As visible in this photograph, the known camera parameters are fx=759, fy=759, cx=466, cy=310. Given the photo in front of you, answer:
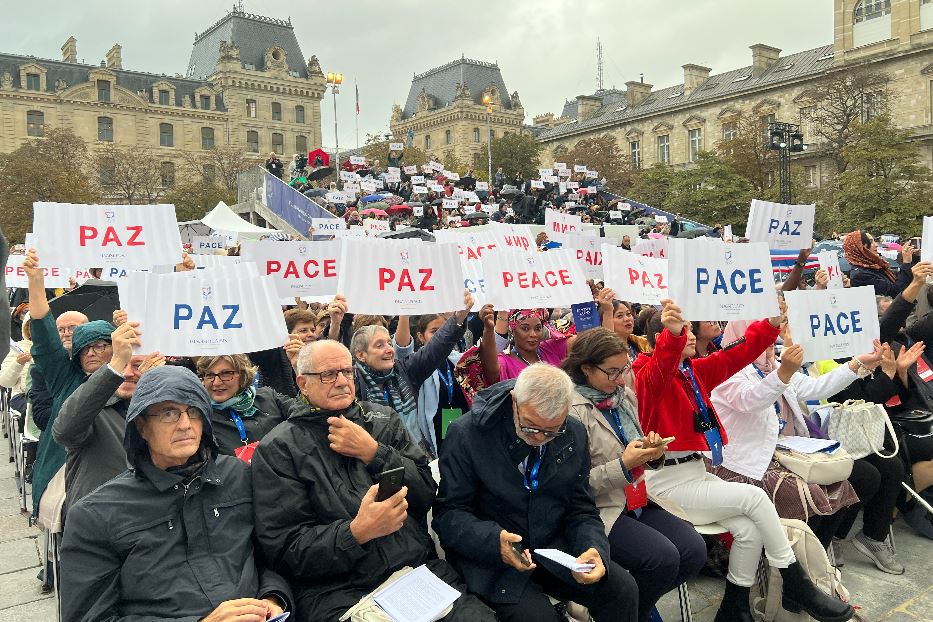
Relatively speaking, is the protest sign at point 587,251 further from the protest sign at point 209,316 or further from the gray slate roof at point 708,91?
the gray slate roof at point 708,91

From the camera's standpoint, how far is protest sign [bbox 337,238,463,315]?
5105 millimetres

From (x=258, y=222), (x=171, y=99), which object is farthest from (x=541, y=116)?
(x=258, y=222)

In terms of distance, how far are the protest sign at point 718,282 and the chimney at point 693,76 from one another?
6733 cm

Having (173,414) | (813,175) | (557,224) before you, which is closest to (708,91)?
(813,175)

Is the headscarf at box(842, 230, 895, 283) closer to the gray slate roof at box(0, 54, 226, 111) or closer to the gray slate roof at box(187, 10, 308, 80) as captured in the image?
the gray slate roof at box(0, 54, 226, 111)

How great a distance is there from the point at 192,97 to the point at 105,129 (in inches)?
395

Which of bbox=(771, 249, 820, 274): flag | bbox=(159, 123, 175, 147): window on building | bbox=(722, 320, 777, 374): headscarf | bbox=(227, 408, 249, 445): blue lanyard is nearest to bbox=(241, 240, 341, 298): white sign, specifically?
bbox=(227, 408, 249, 445): blue lanyard

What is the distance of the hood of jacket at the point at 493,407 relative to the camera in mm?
3346

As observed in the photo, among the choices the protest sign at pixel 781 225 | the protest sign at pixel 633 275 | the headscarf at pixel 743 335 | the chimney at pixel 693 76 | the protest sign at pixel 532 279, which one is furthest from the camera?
the chimney at pixel 693 76

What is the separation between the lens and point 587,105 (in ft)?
257

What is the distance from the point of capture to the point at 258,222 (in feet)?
89.1

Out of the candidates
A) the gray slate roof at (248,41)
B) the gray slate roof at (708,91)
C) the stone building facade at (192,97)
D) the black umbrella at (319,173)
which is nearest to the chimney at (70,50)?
the stone building facade at (192,97)

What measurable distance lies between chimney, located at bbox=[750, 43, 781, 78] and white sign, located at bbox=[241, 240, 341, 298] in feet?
208

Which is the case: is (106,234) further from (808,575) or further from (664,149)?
(664,149)
